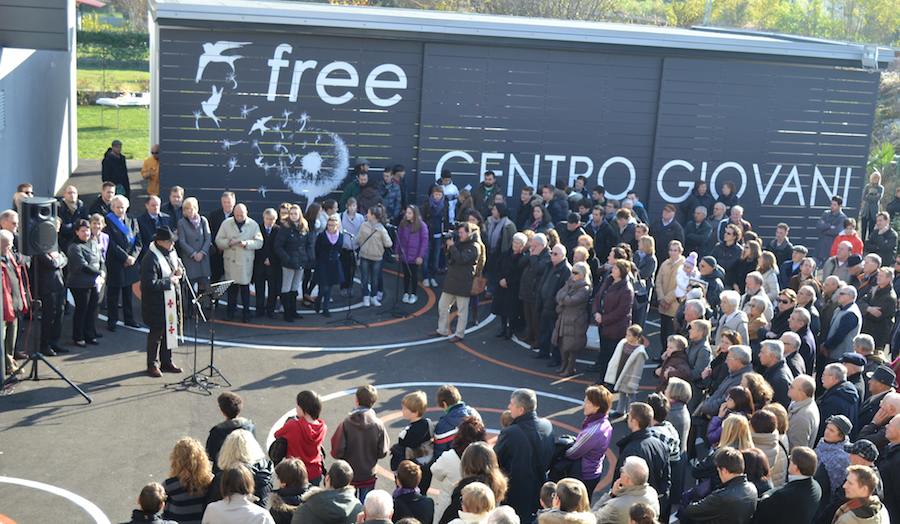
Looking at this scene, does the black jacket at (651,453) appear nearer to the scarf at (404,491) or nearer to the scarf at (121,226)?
the scarf at (404,491)

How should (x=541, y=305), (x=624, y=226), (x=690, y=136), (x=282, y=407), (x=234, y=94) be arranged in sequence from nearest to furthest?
(x=282, y=407), (x=541, y=305), (x=624, y=226), (x=234, y=94), (x=690, y=136)

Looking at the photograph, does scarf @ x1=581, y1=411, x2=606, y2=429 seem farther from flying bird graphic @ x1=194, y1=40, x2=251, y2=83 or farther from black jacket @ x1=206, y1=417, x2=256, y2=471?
flying bird graphic @ x1=194, y1=40, x2=251, y2=83

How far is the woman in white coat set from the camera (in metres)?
12.2

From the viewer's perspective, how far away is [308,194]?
1983 cm

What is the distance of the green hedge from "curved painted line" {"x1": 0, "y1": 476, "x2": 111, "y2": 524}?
41062mm

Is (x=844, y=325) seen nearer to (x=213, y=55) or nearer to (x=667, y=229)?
(x=667, y=229)

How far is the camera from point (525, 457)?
8.66m

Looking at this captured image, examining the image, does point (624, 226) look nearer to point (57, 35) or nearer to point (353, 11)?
point (353, 11)

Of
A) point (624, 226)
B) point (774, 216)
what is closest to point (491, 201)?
point (624, 226)

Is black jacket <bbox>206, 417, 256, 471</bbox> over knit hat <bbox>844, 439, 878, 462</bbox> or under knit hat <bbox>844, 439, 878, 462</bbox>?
under

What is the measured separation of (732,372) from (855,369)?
4.77 feet

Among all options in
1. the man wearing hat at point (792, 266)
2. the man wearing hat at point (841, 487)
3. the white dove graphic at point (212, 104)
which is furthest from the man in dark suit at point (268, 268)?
the man wearing hat at point (841, 487)

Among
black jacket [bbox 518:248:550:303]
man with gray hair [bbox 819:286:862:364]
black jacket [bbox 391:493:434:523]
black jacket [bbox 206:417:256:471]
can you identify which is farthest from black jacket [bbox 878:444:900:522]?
black jacket [bbox 518:248:550:303]

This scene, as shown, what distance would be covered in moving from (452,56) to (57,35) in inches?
298
